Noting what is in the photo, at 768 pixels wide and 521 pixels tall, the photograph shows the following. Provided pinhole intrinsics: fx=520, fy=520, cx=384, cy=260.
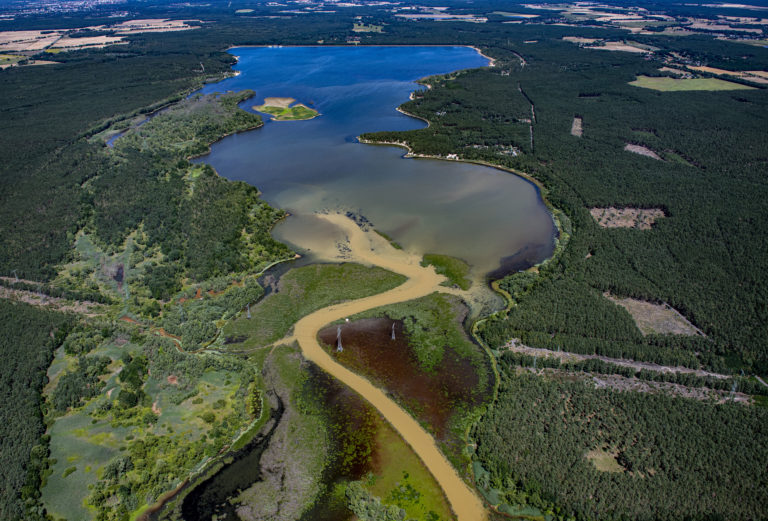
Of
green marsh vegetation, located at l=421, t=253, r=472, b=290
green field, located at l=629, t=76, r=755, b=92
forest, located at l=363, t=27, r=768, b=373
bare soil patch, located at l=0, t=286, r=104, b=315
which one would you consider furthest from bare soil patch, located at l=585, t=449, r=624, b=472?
green field, located at l=629, t=76, r=755, b=92

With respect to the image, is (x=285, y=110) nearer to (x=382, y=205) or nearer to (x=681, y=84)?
(x=382, y=205)

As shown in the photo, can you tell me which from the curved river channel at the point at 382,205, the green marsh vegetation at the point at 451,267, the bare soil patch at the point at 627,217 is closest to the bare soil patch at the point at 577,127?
the curved river channel at the point at 382,205

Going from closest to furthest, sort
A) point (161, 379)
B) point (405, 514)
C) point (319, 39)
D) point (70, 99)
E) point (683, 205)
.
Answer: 1. point (405, 514)
2. point (161, 379)
3. point (683, 205)
4. point (70, 99)
5. point (319, 39)

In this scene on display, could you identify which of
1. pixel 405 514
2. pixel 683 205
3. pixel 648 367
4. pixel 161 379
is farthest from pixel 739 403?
pixel 161 379

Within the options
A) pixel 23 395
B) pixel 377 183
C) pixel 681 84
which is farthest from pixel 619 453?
pixel 681 84

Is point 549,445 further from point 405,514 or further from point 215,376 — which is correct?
point 215,376
